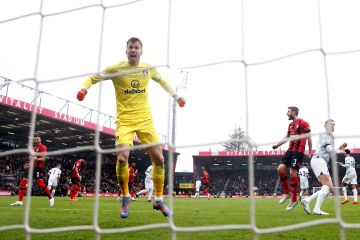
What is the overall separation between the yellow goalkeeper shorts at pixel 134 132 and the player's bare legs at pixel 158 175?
0.13m

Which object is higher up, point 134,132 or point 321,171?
point 134,132

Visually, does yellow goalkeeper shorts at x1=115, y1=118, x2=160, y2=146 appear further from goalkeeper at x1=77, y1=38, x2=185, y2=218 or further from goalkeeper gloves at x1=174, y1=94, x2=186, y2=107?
goalkeeper gloves at x1=174, y1=94, x2=186, y2=107

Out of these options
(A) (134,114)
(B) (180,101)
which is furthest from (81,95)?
(B) (180,101)

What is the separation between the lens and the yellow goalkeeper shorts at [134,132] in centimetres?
411

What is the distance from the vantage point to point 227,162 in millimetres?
31516

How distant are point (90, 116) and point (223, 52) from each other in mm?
17232

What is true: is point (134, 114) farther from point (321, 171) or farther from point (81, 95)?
point (321, 171)

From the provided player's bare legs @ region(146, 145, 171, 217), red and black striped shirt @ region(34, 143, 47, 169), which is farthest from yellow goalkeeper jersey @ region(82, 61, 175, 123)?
red and black striped shirt @ region(34, 143, 47, 169)

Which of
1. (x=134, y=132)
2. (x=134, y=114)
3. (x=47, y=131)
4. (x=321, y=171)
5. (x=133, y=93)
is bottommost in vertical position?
(x=321, y=171)

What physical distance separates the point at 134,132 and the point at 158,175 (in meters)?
0.54

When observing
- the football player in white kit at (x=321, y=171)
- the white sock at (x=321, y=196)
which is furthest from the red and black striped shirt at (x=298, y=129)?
the white sock at (x=321, y=196)

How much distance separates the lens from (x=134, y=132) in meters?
4.24

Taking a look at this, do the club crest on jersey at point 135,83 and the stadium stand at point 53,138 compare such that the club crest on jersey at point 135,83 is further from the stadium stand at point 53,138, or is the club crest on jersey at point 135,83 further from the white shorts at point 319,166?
the stadium stand at point 53,138

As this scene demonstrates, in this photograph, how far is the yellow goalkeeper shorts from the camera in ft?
13.5
